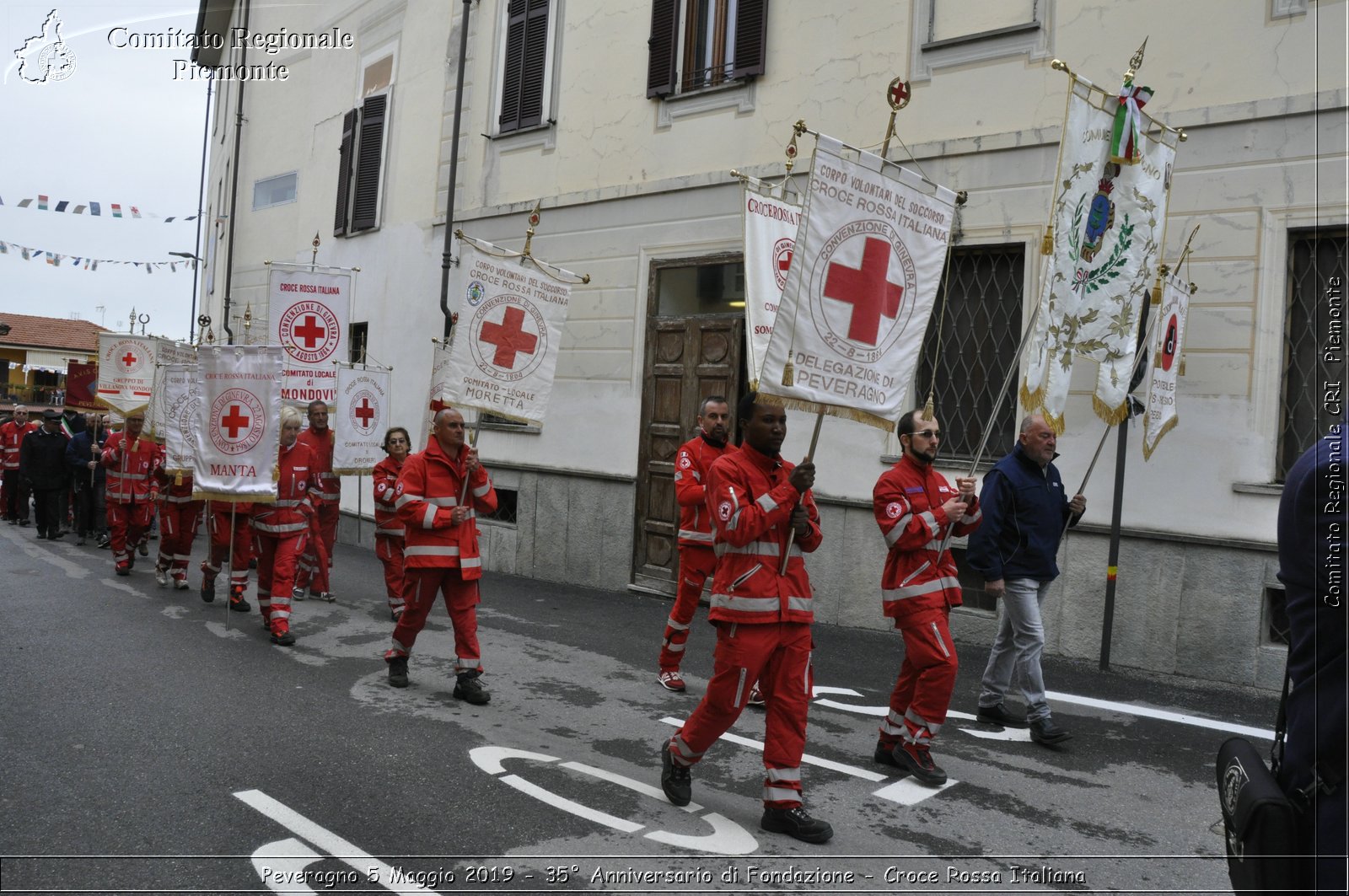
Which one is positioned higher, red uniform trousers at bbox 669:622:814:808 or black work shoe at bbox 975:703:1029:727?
red uniform trousers at bbox 669:622:814:808

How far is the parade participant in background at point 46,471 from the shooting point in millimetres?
16359

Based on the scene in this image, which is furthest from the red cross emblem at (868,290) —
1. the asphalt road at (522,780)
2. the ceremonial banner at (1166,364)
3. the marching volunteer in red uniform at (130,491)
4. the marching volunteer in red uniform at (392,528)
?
the marching volunteer in red uniform at (130,491)

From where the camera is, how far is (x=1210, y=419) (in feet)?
25.7

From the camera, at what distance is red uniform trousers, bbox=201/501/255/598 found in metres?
9.59

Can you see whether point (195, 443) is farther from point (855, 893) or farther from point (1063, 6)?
point (1063, 6)

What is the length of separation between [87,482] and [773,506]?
49.2 feet

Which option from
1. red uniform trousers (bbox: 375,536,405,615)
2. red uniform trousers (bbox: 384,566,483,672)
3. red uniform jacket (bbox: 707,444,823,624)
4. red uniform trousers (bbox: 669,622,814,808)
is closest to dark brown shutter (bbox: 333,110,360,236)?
red uniform trousers (bbox: 375,536,405,615)

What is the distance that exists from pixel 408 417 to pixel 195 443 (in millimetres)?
7036

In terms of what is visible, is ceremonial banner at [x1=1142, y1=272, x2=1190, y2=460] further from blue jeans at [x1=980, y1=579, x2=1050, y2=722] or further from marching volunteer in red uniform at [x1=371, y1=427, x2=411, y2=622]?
marching volunteer in red uniform at [x1=371, y1=427, x2=411, y2=622]

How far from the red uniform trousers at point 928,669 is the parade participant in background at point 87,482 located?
13967 millimetres

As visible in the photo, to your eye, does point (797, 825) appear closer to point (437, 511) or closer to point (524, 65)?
point (437, 511)

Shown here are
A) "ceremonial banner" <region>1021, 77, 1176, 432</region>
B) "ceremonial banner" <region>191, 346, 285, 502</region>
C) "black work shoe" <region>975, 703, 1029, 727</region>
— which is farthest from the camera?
"ceremonial banner" <region>191, 346, 285, 502</region>

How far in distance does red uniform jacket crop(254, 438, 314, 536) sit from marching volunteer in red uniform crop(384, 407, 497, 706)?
2.34 meters

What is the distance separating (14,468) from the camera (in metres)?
19.6
